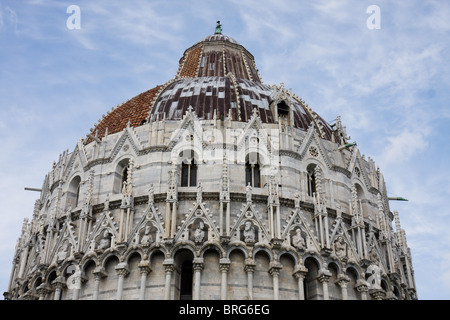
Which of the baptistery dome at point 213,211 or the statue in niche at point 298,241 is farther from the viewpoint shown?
the statue in niche at point 298,241

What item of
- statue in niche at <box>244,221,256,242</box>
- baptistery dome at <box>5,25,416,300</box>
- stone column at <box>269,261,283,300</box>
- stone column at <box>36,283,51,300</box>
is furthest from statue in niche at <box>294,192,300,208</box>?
stone column at <box>36,283,51,300</box>

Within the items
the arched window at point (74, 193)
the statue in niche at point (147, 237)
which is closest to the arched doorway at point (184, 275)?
the statue in niche at point (147, 237)

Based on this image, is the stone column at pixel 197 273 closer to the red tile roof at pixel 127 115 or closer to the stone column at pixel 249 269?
the stone column at pixel 249 269

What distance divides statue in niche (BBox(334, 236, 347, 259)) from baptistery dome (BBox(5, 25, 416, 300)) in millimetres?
51

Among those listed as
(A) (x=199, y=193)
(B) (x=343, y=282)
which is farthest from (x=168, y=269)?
(B) (x=343, y=282)

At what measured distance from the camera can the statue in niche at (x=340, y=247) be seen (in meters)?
27.6

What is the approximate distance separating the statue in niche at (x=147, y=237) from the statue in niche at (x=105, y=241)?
1820mm

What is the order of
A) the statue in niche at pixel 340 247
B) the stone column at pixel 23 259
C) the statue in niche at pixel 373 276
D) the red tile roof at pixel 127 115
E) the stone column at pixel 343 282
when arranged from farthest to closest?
the red tile roof at pixel 127 115, the stone column at pixel 23 259, the statue in niche at pixel 373 276, the statue in niche at pixel 340 247, the stone column at pixel 343 282

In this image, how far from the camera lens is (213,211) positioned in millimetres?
27312

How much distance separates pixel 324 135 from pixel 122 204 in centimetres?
1168

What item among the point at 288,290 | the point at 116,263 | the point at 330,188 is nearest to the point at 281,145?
the point at 330,188

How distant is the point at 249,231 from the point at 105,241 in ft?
21.4

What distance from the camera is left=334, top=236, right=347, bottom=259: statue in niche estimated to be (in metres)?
27.6

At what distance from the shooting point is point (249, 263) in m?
25.5
